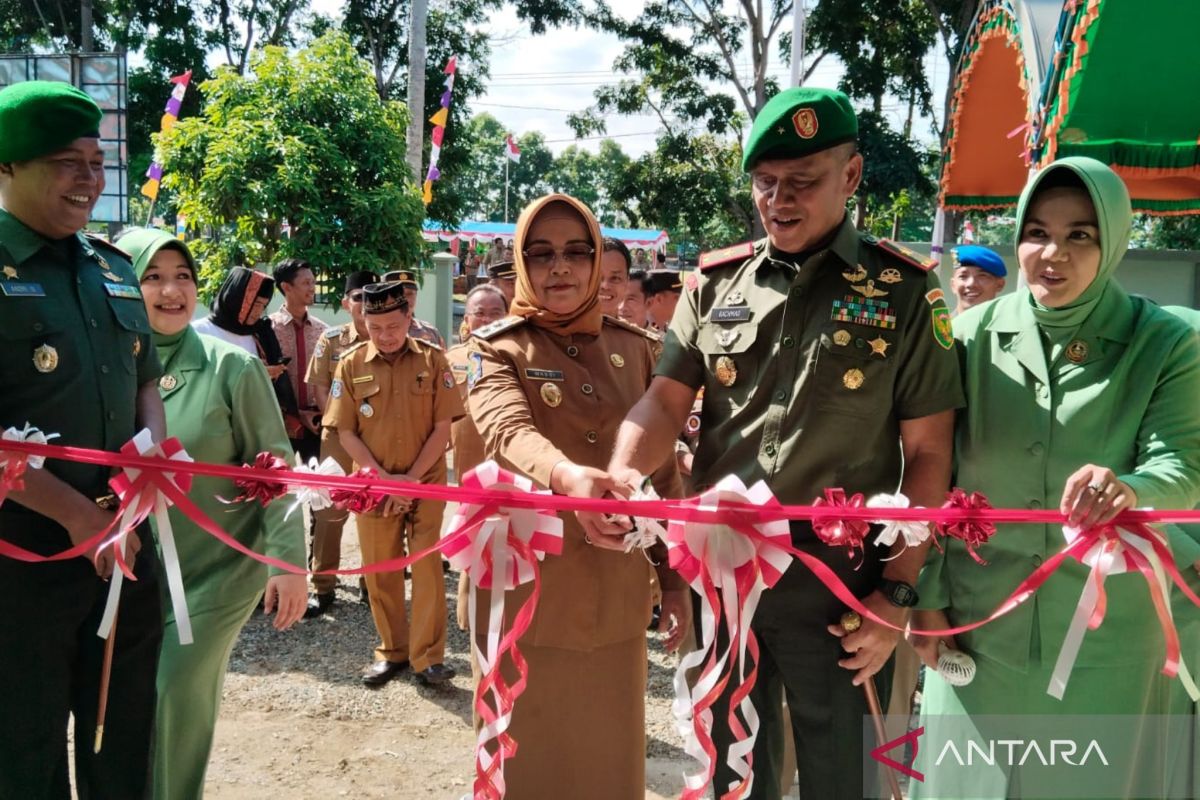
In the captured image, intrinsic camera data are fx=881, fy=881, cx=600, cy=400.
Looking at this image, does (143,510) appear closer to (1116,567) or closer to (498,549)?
(498,549)

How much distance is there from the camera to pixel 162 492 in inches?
82.4

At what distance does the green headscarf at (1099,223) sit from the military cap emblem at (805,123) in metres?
0.55

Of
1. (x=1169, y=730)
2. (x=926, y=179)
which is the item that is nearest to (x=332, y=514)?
(x=1169, y=730)

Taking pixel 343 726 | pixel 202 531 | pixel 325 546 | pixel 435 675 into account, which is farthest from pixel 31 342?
pixel 325 546

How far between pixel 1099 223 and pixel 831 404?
0.73 m

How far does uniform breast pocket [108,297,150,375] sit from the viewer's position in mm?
2277

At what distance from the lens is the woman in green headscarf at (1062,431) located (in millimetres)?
2025

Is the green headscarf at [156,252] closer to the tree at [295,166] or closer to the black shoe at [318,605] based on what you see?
the black shoe at [318,605]

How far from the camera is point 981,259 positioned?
14.6ft

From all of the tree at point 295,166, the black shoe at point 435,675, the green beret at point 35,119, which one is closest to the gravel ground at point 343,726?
the black shoe at point 435,675

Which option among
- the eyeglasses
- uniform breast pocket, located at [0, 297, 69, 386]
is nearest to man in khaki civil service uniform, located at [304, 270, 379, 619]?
the eyeglasses

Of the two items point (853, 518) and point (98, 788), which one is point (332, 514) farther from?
point (853, 518)

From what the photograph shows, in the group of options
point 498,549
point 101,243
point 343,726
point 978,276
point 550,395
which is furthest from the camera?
point 978,276

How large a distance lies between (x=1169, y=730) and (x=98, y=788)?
2736 mm
